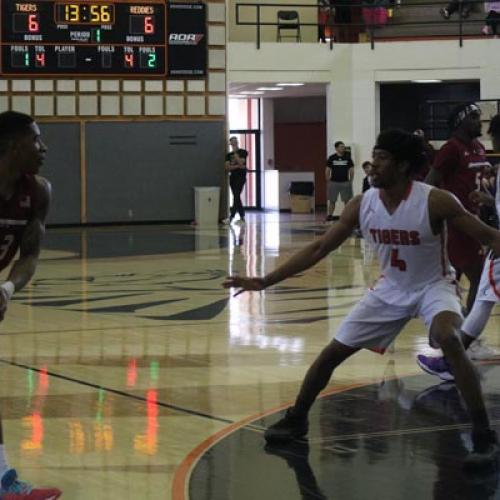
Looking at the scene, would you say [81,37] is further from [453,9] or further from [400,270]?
[400,270]

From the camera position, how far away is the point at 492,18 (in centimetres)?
2819

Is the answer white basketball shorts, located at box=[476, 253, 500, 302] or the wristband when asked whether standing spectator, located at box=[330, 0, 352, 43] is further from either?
the wristband

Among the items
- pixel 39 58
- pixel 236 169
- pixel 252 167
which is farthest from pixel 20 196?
pixel 252 167

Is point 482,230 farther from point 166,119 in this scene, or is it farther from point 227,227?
point 166,119

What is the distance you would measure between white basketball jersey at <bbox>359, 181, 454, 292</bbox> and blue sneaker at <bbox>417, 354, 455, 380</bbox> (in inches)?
69.5

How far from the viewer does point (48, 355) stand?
8.67 metres

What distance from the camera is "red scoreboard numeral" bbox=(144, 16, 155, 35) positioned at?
2534 cm

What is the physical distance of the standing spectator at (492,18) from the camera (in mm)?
28125

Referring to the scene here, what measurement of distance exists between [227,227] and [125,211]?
3141 millimetres

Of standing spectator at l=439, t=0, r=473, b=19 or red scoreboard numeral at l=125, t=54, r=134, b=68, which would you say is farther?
standing spectator at l=439, t=0, r=473, b=19

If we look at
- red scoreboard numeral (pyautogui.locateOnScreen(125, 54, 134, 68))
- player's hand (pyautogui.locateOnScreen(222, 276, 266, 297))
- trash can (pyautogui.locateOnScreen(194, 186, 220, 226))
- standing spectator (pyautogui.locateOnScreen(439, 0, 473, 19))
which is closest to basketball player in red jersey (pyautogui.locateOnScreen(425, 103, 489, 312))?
player's hand (pyautogui.locateOnScreen(222, 276, 266, 297))

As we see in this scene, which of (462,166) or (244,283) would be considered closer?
(244,283)

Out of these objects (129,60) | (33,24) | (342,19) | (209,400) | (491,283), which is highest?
(342,19)

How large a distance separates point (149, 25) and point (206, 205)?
4.43 metres
